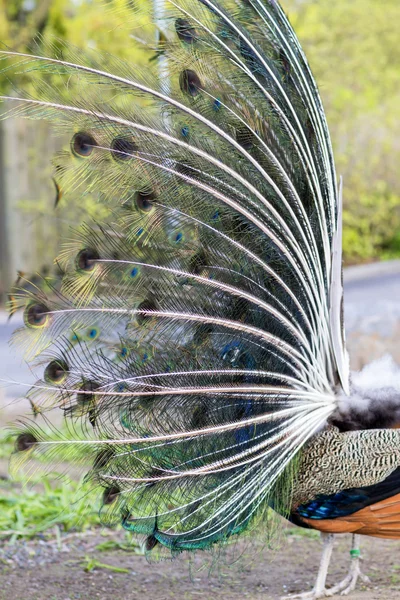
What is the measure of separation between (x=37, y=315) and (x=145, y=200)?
0.72 metres

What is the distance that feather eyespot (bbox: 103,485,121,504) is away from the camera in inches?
152

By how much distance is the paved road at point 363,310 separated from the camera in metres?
8.77

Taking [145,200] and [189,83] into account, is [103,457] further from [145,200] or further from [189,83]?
[189,83]

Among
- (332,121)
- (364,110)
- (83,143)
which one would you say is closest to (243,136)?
(83,143)

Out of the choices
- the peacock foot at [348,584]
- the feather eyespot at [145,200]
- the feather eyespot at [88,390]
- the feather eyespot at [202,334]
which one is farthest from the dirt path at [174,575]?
the feather eyespot at [145,200]

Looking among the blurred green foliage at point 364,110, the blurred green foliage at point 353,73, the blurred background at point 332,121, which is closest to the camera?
the blurred background at point 332,121

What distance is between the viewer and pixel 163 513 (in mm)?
3834

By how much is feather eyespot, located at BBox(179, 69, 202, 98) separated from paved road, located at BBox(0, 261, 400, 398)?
4.88ft

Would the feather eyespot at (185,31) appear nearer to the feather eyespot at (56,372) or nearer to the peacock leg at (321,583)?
the feather eyespot at (56,372)

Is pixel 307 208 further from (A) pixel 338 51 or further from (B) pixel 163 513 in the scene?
(A) pixel 338 51

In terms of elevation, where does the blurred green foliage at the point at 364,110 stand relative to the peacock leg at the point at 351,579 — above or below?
above

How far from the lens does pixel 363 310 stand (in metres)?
9.14

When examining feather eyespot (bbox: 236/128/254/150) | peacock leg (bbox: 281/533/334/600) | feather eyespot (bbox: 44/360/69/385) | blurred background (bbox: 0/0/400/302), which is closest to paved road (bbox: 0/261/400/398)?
feather eyespot (bbox: 44/360/69/385)

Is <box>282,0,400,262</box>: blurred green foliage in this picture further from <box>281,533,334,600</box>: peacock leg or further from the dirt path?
<box>281,533,334,600</box>: peacock leg
